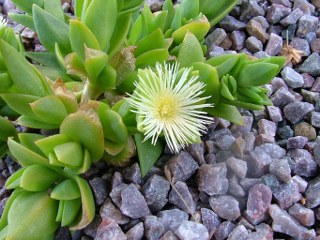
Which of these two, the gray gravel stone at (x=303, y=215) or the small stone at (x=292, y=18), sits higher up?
the small stone at (x=292, y=18)

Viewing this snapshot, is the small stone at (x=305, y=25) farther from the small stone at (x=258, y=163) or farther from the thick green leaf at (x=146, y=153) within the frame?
the thick green leaf at (x=146, y=153)

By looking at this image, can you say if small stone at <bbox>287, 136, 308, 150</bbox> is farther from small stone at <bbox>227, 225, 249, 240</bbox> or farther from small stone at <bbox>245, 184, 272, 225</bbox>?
small stone at <bbox>227, 225, 249, 240</bbox>

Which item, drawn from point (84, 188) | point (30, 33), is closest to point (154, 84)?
point (84, 188)

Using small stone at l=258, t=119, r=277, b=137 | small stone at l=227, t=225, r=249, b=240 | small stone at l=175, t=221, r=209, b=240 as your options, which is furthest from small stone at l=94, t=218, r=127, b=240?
small stone at l=258, t=119, r=277, b=137

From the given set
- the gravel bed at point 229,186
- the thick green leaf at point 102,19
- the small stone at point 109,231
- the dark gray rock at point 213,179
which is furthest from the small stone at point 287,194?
the thick green leaf at point 102,19

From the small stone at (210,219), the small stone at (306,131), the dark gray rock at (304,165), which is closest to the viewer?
the small stone at (210,219)

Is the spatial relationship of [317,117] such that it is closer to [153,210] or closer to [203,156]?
[203,156]

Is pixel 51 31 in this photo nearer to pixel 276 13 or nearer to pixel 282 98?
pixel 282 98
